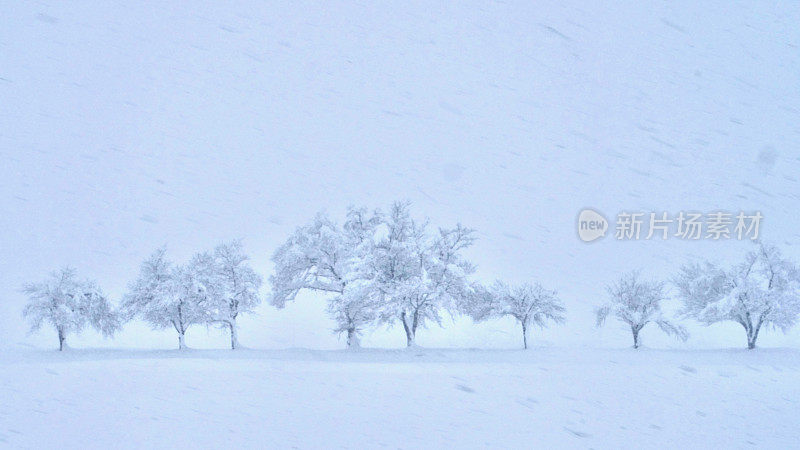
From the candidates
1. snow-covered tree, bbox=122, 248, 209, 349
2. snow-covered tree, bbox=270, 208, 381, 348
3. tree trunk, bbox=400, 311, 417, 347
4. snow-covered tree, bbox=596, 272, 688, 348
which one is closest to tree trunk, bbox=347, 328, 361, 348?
snow-covered tree, bbox=270, 208, 381, 348

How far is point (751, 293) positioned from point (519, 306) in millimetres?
13183

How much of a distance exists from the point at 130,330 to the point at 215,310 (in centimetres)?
2018

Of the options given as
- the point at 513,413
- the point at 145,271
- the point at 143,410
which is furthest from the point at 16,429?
the point at 145,271

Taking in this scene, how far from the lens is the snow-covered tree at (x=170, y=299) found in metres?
33.8

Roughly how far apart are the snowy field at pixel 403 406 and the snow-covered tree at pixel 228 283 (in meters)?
10.9

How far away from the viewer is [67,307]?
1478 inches

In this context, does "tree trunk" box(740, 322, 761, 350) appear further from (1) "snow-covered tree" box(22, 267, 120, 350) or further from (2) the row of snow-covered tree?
(1) "snow-covered tree" box(22, 267, 120, 350)

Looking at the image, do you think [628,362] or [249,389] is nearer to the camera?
[249,389]

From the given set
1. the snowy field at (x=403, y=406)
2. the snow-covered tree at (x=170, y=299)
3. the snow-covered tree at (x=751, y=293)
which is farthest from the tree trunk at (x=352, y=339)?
the snow-covered tree at (x=751, y=293)

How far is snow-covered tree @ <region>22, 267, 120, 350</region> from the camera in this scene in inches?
1465

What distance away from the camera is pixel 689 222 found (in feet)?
62.5

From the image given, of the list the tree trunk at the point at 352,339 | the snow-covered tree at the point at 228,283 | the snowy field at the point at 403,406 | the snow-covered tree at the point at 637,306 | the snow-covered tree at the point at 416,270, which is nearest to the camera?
the snowy field at the point at 403,406

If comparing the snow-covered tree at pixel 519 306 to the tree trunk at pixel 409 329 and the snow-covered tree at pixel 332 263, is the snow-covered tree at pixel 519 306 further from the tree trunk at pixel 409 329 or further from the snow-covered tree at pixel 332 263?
the snow-covered tree at pixel 332 263

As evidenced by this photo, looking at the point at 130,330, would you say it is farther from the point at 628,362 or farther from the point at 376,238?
the point at 628,362
